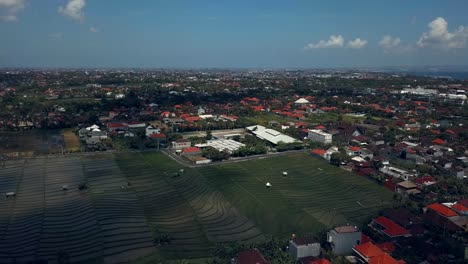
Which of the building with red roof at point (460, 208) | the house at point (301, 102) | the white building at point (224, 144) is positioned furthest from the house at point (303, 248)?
the house at point (301, 102)

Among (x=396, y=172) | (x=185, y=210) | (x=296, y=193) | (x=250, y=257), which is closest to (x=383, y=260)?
(x=250, y=257)

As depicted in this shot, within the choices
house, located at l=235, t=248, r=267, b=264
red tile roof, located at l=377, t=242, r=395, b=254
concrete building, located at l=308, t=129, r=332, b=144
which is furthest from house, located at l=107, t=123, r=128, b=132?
red tile roof, located at l=377, t=242, r=395, b=254

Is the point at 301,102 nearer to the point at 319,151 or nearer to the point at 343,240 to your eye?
the point at 319,151

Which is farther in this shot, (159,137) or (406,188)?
(159,137)

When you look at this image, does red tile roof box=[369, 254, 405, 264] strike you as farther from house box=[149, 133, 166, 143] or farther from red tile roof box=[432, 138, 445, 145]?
house box=[149, 133, 166, 143]

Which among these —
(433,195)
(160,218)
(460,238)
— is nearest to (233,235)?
(160,218)
